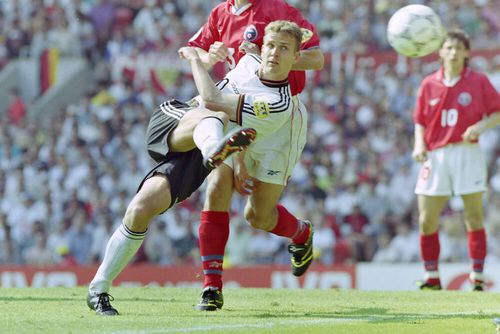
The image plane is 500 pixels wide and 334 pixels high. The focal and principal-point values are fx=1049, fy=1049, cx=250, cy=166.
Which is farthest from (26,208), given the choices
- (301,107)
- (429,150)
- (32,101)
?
(301,107)

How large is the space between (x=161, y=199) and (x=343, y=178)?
10144mm

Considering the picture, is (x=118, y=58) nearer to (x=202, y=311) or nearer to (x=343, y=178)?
(x=343, y=178)

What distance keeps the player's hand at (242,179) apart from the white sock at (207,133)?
104cm

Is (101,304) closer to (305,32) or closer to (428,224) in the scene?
(305,32)

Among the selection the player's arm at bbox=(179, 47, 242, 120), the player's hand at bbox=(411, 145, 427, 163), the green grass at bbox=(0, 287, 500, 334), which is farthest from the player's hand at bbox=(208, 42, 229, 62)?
the player's hand at bbox=(411, 145, 427, 163)

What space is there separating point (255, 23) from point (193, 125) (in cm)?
136

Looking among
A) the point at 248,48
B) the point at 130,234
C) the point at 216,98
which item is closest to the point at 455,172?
the point at 248,48

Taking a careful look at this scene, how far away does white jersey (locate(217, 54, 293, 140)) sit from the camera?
710 cm

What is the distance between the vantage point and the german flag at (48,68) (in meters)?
21.5

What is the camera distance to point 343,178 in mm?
16797

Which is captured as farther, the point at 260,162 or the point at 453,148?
the point at 453,148

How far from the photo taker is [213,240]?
298 inches

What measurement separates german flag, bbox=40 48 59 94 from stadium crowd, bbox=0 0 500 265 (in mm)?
180

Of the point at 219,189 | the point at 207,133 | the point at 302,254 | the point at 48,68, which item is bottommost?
the point at 302,254
